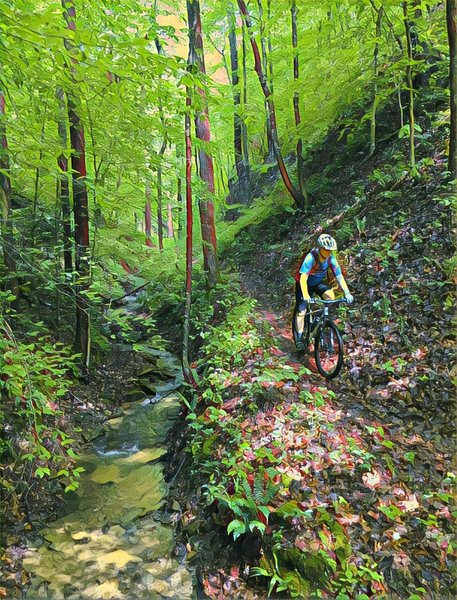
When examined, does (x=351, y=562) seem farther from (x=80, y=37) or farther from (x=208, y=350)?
(x=80, y=37)

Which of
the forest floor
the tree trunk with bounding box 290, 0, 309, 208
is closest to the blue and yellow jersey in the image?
the forest floor

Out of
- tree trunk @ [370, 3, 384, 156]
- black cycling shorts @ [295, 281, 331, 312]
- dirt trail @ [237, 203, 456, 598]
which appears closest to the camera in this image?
dirt trail @ [237, 203, 456, 598]

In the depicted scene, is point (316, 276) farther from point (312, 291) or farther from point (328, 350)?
point (328, 350)

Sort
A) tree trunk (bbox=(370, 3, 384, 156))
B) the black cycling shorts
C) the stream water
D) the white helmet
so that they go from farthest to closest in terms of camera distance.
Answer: tree trunk (bbox=(370, 3, 384, 156)) < the black cycling shorts < the white helmet < the stream water

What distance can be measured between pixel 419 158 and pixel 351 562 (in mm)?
8993

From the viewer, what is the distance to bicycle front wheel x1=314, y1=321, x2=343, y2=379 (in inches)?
244

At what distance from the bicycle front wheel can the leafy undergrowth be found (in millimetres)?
375

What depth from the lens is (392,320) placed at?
6.74 metres

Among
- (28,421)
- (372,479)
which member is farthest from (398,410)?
(28,421)

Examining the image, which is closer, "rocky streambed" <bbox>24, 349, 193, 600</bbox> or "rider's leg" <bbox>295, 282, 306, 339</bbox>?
"rocky streambed" <bbox>24, 349, 193, 600</bbox>

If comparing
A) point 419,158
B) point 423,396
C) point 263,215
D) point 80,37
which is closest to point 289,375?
point 423,396

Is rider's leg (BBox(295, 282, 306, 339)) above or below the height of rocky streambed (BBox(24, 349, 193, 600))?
above

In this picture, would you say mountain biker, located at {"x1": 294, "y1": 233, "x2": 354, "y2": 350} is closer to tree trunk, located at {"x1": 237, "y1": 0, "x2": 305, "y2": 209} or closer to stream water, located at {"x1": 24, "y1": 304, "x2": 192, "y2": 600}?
stream water, located at {"x1": 24, "y1": 304, "x2": 192, "y2": 600}

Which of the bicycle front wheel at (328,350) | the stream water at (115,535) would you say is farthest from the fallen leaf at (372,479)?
the stream water at (115,535)
